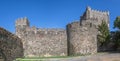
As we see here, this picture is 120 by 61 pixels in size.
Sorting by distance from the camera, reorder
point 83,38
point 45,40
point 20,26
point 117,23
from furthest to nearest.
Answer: point 117,23 → point 20,26 → point 45,40 → point 83,38

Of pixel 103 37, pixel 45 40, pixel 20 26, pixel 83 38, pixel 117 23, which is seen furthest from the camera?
pixel 103 37

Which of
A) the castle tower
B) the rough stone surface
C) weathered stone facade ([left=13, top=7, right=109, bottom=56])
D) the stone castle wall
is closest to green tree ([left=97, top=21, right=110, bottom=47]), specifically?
weathered stone facade ([left=13, top=7, right=109, bottom=56])

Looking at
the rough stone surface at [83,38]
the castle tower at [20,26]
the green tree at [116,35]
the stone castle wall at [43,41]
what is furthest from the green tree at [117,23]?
the castle tower at [20,26]

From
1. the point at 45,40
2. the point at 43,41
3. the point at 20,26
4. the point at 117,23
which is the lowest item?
the point at 43,41

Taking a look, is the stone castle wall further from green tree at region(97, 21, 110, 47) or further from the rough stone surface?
green tree at region(97, 21, 110, 47)

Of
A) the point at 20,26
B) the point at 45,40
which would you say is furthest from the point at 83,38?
the point at 20,26

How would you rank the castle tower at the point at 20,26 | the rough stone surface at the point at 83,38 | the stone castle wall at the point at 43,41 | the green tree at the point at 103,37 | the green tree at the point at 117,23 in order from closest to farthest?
the rough stone surface at the point at 83,38
the stone castle wall at the point at 43,41
the castle tower at the point at 20,26
the green tree at the point at 117,23
the green tree at the point at 103,37

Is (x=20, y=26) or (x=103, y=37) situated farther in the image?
(x=103, y=37)

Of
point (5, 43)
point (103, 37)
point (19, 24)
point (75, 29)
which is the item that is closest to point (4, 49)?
point (5, 43)

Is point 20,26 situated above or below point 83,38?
above

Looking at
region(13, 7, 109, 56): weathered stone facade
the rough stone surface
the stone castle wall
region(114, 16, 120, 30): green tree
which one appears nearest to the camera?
the rough stone surface

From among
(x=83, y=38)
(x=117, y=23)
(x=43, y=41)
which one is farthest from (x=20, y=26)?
(x=117, y=23)

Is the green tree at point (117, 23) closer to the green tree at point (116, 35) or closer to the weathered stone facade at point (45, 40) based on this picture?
the green tree at point (116, 35)

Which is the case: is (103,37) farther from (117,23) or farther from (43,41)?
(43,41)
